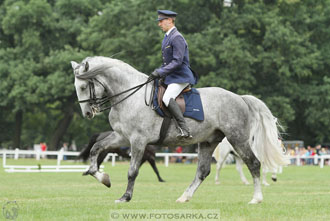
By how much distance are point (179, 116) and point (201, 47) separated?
32.6m

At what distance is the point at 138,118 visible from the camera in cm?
1088

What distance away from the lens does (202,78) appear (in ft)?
140

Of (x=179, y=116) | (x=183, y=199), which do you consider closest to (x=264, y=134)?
(x=183, y=199)

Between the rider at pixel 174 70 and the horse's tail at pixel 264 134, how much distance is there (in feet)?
5.76

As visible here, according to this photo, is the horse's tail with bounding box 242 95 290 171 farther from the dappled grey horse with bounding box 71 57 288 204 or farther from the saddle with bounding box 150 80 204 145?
the saddle with bounding box 150 80 204 145

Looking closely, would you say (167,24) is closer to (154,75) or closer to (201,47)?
(154,75)

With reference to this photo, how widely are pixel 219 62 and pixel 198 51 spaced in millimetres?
3115

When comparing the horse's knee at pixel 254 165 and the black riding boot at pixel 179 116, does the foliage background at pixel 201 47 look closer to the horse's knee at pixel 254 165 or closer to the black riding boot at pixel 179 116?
the horse's knee at pixel 254 165

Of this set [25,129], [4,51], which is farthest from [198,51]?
[25,129]

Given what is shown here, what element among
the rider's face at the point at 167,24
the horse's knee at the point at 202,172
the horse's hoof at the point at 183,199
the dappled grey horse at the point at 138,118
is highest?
the rider's face at the point at 167,24

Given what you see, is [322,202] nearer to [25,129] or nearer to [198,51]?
[198,51]

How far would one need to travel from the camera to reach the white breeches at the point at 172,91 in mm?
10891

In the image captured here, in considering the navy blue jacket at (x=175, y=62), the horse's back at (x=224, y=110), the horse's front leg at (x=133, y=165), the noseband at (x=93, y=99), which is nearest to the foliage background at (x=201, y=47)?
the horse's back at (x=224, y=110)

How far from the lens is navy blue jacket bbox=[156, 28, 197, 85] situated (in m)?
11.0
